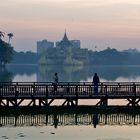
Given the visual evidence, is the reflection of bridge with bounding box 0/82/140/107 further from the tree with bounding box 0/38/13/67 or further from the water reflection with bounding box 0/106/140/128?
the tree with bounding box 0/38/13/67

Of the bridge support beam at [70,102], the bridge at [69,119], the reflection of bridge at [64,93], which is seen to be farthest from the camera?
the bridge support beam at [70,102]

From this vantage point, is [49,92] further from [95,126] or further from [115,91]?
[95,126]

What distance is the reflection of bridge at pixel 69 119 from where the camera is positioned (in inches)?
1476

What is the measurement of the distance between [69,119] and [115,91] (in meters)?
6.37

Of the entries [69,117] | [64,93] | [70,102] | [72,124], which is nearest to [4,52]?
[70,102]

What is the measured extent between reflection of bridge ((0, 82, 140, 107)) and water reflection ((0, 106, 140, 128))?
2.95 feet

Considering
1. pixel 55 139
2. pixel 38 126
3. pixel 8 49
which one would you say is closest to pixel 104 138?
pixel 55 139

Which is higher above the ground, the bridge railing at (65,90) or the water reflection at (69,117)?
the bridge railing at (65,90)

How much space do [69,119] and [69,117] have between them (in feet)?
3.08

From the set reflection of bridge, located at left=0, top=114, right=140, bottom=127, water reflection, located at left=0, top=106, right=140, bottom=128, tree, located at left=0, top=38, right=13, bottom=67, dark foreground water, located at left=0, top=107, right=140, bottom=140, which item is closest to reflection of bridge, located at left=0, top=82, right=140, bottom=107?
water reflection, located at left=0, top=106, right=140, bottom=128

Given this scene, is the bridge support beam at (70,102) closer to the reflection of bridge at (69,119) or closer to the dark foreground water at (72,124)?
the dark foreground water at (72,124)

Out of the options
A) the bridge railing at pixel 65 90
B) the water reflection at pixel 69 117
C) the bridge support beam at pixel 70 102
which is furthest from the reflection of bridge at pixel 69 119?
the bridge support beam at pixel 70 102

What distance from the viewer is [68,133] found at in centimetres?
3334

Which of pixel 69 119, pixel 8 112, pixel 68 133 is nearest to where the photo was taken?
pixel 68 133
